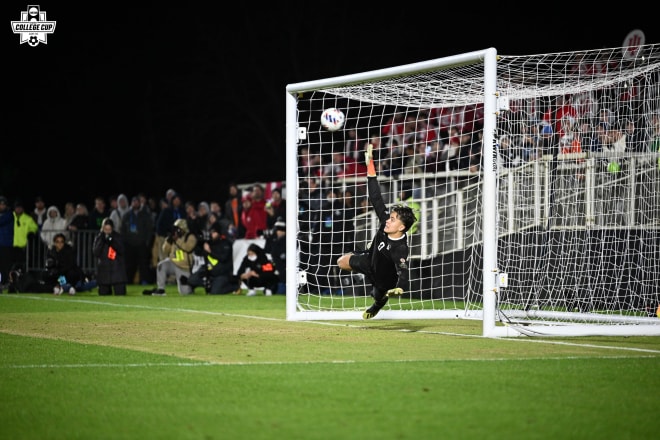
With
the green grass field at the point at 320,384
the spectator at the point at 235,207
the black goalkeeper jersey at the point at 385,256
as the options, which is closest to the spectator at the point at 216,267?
the spectator at the point at 235,207

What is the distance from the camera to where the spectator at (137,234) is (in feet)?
81.9

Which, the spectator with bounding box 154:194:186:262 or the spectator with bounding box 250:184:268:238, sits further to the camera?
the spectator with bounding box 154:194:186:262

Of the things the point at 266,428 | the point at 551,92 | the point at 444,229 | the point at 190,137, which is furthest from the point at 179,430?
the point at 190,137

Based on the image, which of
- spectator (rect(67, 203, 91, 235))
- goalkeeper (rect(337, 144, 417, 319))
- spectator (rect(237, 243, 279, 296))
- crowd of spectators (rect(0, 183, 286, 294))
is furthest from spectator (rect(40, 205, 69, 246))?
goalkeeper (rect(337, 144, 417, 319))

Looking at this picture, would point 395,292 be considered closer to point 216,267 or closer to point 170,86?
point 216,267

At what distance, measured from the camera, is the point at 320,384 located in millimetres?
7281

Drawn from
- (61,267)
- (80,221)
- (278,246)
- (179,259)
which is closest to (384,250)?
(278,246)

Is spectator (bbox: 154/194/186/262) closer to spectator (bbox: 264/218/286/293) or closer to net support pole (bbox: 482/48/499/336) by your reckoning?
spectator (bbox: 264/218/286/293)

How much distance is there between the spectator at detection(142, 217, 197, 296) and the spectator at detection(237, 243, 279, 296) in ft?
3.78

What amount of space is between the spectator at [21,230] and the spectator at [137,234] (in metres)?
2.26

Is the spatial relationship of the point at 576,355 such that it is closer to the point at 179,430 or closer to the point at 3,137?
the point at 179,430

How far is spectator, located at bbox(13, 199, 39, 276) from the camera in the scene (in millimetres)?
23266

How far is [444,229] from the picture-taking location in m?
18.3

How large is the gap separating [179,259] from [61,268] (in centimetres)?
246
